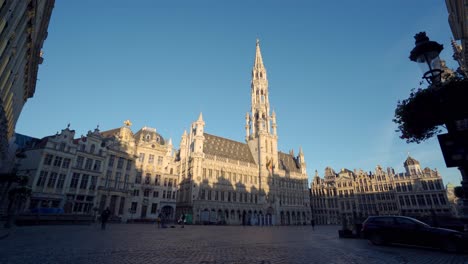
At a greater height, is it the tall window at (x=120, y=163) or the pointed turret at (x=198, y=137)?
the pointed turret at (x=198, y=137)

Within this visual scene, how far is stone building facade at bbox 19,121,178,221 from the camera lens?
33.4 m

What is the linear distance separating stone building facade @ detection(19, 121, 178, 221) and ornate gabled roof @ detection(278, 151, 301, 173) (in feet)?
127

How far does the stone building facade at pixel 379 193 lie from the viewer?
6266cm

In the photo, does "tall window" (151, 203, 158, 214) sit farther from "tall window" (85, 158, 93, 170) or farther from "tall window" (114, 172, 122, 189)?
"tall window" (85, 158, 93, 170)

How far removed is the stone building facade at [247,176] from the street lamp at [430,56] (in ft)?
159

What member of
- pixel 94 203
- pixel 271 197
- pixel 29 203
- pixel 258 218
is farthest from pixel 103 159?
pixel 271 197

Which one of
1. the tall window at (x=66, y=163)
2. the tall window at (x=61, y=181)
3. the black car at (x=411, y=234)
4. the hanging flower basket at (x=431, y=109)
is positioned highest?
the tall window at (x=66, y=163)

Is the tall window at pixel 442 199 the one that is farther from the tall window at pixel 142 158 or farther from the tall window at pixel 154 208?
the tall window at pixel 142 158

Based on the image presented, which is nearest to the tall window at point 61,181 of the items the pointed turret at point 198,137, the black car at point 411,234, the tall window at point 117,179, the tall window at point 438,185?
the tall window at point 117,179

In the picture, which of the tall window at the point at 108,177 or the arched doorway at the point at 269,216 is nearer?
the tall window at the point at 108,177

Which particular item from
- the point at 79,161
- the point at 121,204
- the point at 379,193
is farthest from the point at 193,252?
the point at 379,193

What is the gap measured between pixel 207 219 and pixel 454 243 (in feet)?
148

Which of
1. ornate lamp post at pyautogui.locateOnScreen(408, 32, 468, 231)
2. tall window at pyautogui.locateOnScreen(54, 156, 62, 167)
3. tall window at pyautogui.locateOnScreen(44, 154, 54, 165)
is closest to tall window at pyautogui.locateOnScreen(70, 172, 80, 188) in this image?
tall window at pyautogui.locateOnScreen(54, 156, 62, 167)

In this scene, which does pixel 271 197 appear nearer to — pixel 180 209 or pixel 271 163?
pixel 271 163
